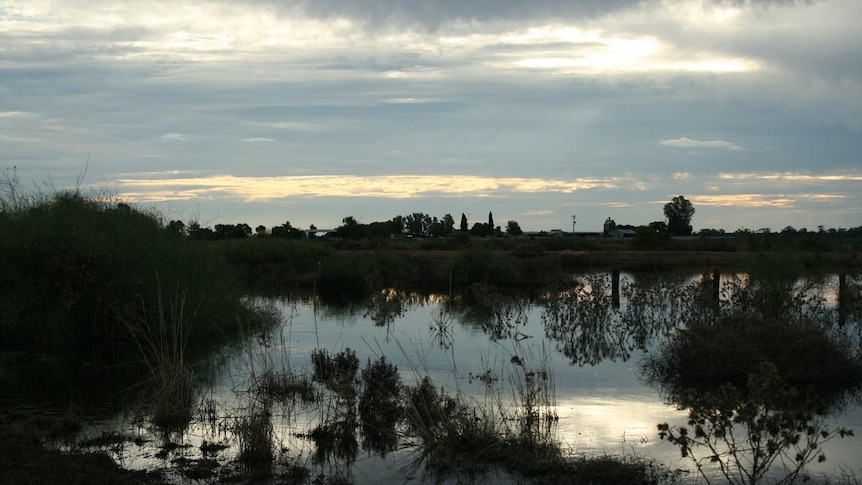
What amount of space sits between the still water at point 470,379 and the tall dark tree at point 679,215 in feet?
351

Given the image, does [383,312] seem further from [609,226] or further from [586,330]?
[609,226]

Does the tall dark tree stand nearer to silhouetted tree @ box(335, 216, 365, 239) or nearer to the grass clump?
silhouetted tree @ box(335, 216, 365, 239)

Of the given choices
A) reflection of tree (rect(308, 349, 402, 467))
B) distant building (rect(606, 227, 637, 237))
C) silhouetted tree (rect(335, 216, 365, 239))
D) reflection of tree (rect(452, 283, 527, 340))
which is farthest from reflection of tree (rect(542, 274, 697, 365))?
distant building (rect(606, 227, 637, 237))

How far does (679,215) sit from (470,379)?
124621mm

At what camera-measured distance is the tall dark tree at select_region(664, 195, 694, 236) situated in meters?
130

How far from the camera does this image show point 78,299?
63.4ft

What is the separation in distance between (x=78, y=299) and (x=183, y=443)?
Answer: 10443 millimetres

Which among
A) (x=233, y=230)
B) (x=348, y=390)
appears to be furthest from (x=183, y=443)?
(x=233, y=230)

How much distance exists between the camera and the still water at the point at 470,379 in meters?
9.73

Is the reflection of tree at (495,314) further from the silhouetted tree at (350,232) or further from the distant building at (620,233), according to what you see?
the distant building at (620,233)

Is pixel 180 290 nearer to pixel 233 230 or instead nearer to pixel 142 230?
pixel 142 230

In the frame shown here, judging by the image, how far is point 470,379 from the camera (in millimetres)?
14250

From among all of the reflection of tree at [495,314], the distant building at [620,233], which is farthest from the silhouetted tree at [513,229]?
the reflection of tree at [495,314]

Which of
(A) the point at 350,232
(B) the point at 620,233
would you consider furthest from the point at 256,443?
(B) the point at 620,233
